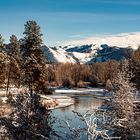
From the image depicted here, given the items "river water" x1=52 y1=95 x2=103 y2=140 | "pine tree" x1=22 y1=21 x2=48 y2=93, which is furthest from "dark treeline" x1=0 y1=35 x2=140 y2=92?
"river water" x1=52 y1=95 x2=103 y2=140

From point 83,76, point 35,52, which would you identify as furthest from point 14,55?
point 83,76

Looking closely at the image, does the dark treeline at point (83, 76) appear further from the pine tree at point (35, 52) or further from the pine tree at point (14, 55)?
the pine tree at point (35, 52)

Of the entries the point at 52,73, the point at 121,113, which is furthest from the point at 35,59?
the point at 52,73

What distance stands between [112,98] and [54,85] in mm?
139734

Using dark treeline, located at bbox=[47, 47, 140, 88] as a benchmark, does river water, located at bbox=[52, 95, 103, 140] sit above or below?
below

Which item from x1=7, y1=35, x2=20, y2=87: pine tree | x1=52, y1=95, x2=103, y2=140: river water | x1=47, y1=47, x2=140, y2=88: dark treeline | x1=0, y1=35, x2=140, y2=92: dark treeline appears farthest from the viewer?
x1=47, y1=47, x2=140, y2=88: dark treeline

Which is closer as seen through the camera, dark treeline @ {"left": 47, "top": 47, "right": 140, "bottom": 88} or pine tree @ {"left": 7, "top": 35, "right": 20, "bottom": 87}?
pine tree @ {"left": 7, "top": 35, "right": 20, "bottom": 87}

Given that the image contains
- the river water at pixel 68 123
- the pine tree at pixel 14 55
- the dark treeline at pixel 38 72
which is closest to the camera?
the river water at pixel 68 123

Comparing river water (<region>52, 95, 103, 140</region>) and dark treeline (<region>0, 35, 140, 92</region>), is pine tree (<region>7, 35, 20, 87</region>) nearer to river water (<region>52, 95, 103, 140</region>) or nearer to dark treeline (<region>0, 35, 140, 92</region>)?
dark treeline (<region>0, 35, 140, 92</region>)

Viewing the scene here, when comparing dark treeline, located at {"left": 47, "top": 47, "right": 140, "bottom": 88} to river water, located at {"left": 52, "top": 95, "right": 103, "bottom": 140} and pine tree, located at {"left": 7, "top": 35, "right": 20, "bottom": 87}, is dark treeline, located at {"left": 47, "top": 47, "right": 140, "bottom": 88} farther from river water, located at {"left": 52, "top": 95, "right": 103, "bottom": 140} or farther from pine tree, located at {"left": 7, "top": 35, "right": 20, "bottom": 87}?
river water, located at {"left": 52, "top": 95, "right": 103, "bottom": 140}

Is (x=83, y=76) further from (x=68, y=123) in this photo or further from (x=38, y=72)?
(x=68, y=123)

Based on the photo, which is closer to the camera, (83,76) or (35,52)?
(35,52)

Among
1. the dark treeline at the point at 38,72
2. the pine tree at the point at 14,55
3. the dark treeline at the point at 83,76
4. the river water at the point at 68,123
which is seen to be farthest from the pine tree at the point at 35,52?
the dark treeline at the point at 83,76

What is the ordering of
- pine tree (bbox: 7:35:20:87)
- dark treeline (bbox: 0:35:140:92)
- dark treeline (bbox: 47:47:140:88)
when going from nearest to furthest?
dark treeline (bbox: 0:35:140:92) < pine tree (bbox: 7:35:20:87) < dark treeline (bbox: 47:47:140:88)
